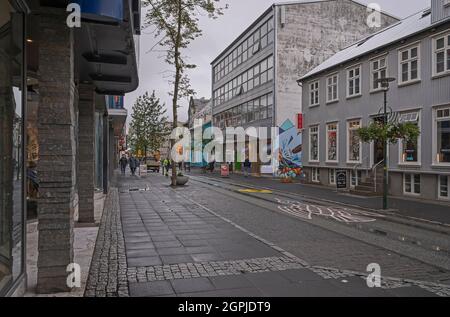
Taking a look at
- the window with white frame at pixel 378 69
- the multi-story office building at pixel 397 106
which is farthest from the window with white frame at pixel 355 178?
the window with white frame at pixel 378 69

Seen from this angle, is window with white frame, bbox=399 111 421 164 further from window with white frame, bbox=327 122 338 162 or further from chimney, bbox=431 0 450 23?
window with white frame, bbox=327 122 338 162

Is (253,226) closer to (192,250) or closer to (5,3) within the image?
(192,250)

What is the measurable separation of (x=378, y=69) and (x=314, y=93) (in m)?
6.38

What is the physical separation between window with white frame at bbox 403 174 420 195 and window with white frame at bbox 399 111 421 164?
2.13 ft

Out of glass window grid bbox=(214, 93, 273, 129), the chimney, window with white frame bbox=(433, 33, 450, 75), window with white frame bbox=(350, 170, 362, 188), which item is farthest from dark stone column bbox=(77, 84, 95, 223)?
glass window grid bbox=(214, 93, 273, 129)

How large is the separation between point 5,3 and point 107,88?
606cm

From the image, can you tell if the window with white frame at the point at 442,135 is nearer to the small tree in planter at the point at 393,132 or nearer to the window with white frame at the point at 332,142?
the small tree in planter at the point at 393,132

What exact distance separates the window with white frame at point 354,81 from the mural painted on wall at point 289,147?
1058 cm

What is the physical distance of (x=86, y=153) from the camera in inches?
391

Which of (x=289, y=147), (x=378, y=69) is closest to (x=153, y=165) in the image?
(x=289, y=147)

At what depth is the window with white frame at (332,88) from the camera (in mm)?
23797

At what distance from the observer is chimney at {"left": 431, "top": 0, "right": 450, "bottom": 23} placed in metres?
15.9

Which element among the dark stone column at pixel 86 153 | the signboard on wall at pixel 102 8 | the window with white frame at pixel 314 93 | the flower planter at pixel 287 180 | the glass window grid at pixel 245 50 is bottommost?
the flower planter at pixel 287 180
